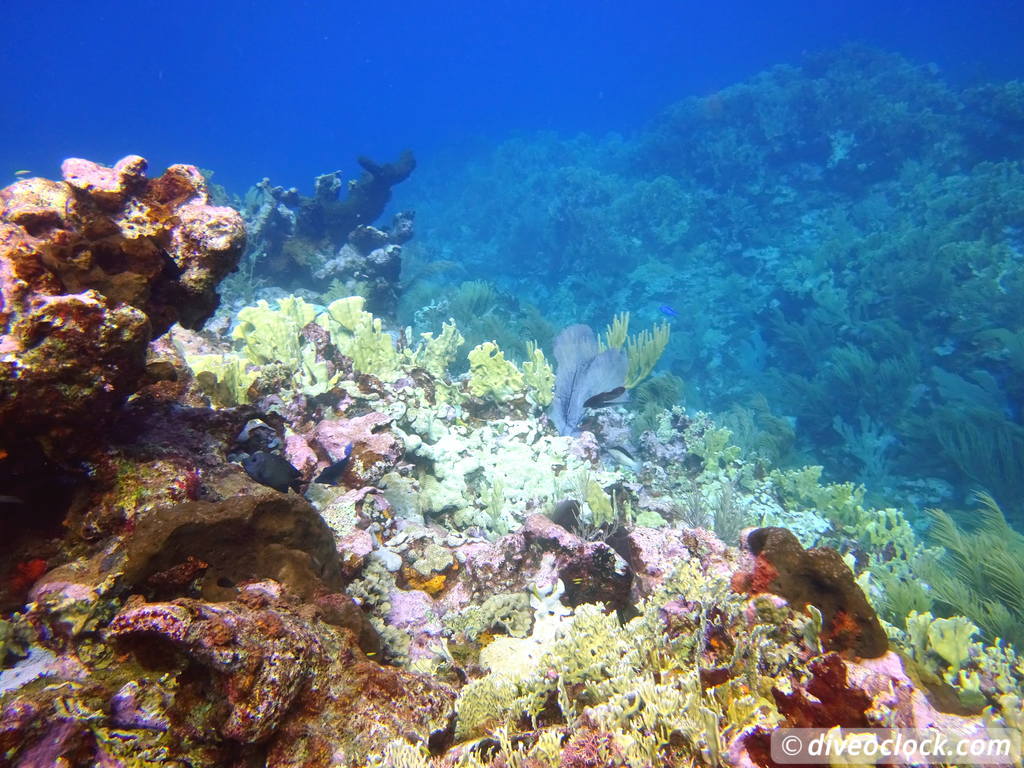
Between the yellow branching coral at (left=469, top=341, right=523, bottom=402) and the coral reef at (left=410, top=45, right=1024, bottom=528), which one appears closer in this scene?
the yellow branching coral at (left=469, top=341, right=523, bottom=402)

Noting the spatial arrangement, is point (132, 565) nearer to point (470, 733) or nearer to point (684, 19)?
point (470, 733)

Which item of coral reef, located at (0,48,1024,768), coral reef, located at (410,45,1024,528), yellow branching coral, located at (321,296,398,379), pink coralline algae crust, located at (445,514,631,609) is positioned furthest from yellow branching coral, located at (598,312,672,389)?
pink coralline algae crust, located at (445,514,631,609)

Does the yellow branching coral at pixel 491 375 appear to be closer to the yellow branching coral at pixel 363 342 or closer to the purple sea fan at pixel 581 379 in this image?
the purple sea fan at pixel 581 379

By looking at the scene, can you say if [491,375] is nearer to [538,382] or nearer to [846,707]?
[538,382]

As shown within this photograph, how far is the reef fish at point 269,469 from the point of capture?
3.23 meters

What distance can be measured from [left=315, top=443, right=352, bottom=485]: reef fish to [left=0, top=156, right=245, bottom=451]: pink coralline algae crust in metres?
1.75

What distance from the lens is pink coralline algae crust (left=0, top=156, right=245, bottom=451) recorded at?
6.42ft

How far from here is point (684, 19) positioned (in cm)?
6981

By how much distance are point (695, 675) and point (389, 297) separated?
10091 millimetres

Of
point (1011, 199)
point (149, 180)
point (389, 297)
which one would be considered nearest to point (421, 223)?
point (389, 297)

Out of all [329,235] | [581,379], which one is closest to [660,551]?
[581,379]

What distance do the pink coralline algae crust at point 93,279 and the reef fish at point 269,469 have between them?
0.96 meters

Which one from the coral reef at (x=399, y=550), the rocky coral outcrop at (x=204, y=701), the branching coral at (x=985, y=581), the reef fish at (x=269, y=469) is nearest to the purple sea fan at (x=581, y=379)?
the coral reef at (x=399, y=550)

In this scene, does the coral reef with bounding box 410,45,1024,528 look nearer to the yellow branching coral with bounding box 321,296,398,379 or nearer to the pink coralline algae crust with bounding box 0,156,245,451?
the yellow branching coral with bounding box 321,296,398,379
